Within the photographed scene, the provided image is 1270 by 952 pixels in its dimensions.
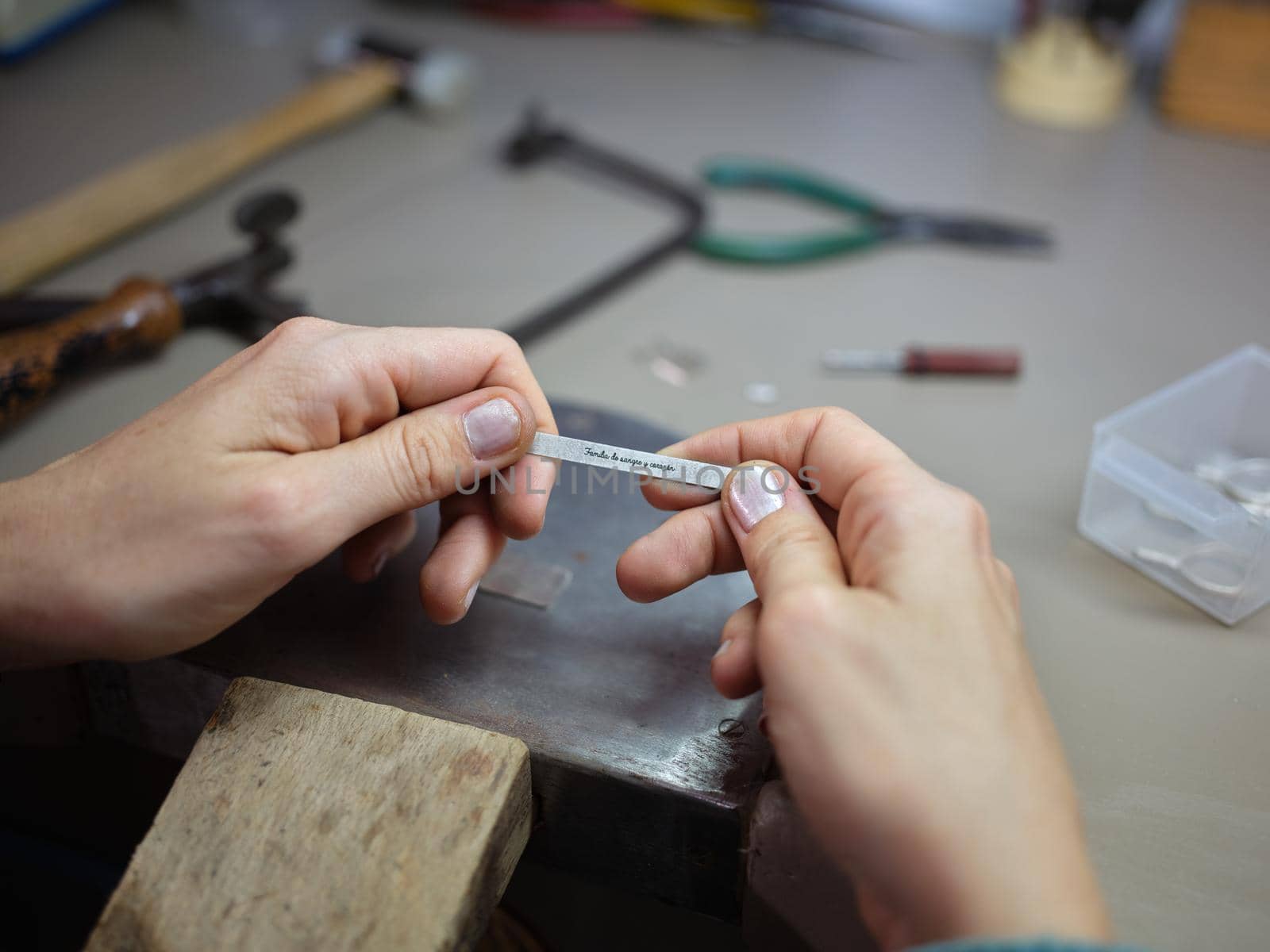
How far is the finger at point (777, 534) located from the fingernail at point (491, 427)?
171 mm

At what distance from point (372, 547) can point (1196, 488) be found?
2.34 ft

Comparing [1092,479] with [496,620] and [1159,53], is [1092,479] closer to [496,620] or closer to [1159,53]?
[496,620]

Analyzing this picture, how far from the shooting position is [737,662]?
0.71 metres

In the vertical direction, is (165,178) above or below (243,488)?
below

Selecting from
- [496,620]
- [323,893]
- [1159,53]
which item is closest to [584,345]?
[496,620]

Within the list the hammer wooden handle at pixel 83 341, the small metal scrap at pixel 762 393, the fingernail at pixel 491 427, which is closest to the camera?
the fingernail at pixel 491 427

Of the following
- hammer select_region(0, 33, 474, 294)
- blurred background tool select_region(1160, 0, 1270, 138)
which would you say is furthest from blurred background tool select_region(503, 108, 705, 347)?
blurred background tool select_region(1160, 0, 1270, 138)

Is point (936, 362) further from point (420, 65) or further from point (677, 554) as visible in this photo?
point (420, 65)

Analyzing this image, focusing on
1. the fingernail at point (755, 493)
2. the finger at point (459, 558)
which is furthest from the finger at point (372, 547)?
the fingernail at point (755, 493)

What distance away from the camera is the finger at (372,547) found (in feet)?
2.86

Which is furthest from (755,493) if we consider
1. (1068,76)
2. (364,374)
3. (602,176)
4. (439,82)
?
(1068,76)

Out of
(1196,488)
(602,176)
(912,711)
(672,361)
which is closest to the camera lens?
(912,711)

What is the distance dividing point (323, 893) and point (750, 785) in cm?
29

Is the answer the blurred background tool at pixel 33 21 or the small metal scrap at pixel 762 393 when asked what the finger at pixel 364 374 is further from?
the blurred background tool at pixel 33 21
